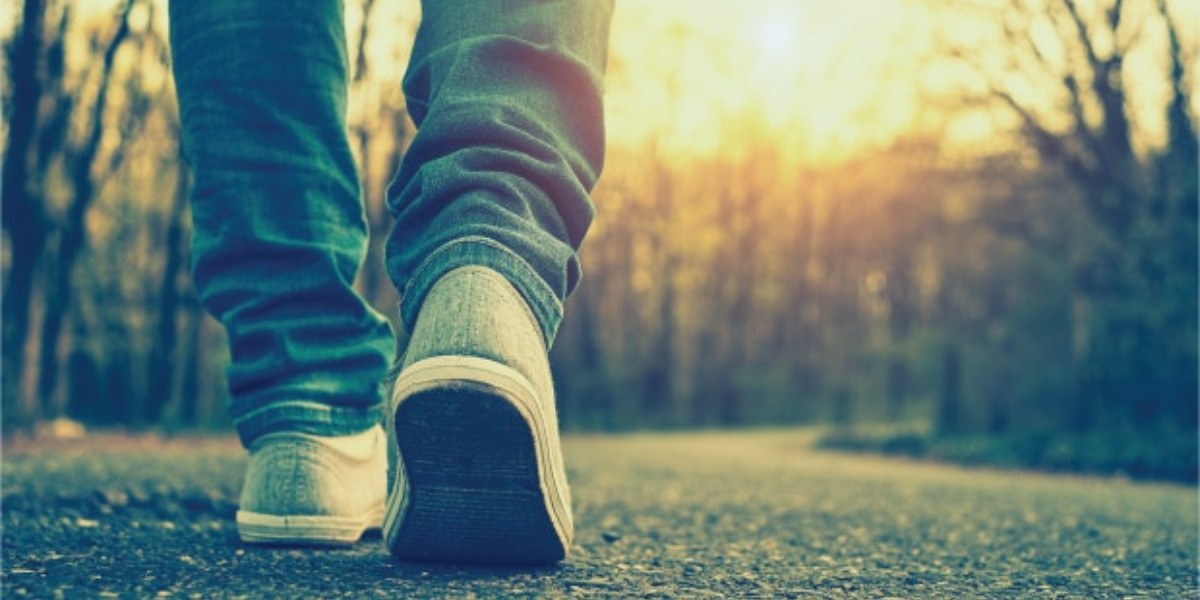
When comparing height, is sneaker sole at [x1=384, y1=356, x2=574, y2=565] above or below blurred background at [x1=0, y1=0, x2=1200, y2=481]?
below

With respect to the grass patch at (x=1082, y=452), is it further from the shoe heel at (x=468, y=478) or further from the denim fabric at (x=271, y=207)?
the shoe heel at (x=468, y=478)

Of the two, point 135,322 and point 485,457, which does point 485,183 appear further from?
point 135,322

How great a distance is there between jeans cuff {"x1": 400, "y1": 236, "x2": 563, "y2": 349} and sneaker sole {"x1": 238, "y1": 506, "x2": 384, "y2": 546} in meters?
0.32

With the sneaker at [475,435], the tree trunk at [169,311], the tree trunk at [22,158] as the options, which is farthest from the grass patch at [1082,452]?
the tree trunk at [169,311]

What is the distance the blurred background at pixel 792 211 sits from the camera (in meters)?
10.6

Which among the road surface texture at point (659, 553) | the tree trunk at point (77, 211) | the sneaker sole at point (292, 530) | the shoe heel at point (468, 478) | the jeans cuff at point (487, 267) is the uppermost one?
the tree trunk at point (77, 211)

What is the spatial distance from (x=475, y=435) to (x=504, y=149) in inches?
13.9

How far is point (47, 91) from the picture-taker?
386 inches

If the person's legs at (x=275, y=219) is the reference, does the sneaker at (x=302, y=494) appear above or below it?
below

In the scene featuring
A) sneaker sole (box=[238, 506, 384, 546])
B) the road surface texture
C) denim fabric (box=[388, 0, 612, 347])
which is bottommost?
the road surface texture

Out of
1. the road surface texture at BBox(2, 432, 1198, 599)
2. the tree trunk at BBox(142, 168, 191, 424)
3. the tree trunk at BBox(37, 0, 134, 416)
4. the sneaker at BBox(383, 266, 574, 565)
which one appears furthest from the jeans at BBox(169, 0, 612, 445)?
the tree trunk at BBox(142, 168, 191, 424)

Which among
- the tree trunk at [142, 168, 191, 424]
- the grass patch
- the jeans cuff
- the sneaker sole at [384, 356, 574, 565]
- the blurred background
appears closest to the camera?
the sneaker sole at [384, 356, 574, 565]

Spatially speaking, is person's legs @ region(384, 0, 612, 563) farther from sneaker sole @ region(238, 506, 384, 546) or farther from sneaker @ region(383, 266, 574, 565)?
sneaker sole @ region(238, 506, 384, 546)

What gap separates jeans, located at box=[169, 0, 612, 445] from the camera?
1295mm
